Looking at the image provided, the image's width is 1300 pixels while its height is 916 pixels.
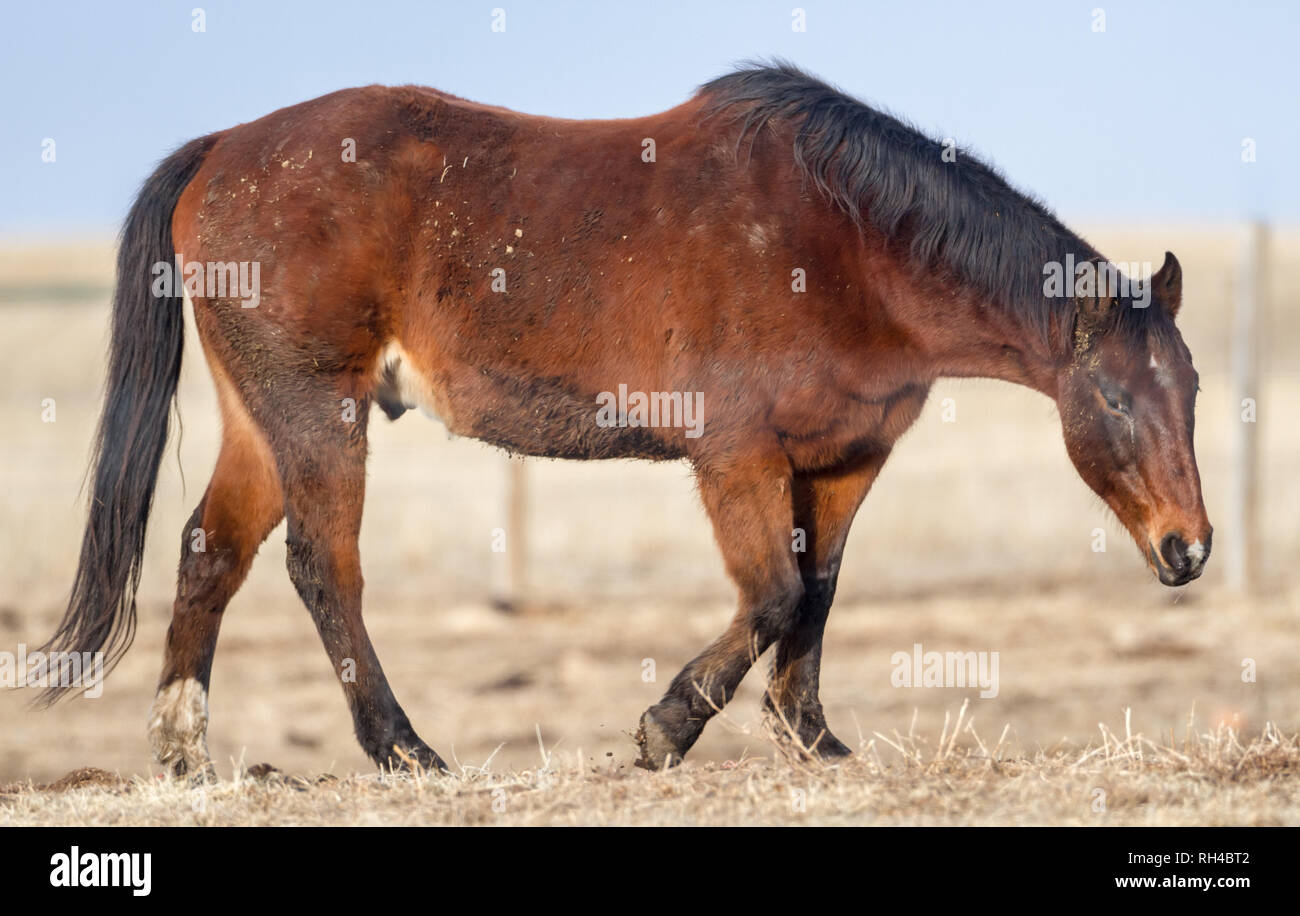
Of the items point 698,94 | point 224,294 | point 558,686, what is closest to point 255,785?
point 224,294

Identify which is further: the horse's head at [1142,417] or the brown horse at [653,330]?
the brown horse at [653,330]

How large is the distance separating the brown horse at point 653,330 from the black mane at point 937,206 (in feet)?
0.04

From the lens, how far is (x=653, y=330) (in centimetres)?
517


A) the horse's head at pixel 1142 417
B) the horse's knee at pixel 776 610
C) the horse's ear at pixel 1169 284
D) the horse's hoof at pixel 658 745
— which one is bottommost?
the horse's hoof at pixel 658 745

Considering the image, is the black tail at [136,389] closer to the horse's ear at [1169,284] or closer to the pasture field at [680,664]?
the pasture field at [680,664]

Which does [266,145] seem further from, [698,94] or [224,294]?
[698,94]

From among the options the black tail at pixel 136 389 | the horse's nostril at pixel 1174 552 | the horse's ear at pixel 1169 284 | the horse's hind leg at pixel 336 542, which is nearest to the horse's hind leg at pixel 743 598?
the horse's hind leg at pixel 336 542

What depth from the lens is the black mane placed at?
16.9 feet

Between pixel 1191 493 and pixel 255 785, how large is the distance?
365cm

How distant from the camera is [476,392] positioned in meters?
5.33

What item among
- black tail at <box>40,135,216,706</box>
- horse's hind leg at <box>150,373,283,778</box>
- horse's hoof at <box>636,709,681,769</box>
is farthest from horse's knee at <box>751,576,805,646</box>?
black tail at <box>40,135,216,706</box>

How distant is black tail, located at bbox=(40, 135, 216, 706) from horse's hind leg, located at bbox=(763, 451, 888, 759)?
2875mm

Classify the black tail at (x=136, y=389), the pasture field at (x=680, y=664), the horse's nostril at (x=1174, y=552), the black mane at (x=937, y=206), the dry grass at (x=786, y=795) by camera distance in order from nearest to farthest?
the dry grass at (x=786, y=795) → the pasture field at (x=680, y=664) → the horse's nostril at (x=1174, y=552) → the black mane at (x=937, y=206) → the black tail at (x=136, y=389)

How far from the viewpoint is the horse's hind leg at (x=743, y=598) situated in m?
5.02
